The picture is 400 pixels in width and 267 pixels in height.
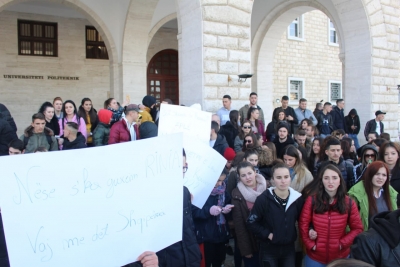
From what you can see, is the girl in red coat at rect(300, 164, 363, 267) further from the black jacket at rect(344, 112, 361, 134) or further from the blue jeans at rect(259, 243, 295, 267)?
the black jacket at rect(344, 112, 361, 134)

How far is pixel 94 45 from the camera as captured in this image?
1445 cm

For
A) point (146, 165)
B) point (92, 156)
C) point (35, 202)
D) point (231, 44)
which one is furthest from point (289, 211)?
point (231, 44)

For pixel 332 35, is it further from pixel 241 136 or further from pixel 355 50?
pixel 241 136

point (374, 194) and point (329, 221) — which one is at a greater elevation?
point (374, 194)

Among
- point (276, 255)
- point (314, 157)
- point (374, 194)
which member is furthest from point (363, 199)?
point (314, 157)

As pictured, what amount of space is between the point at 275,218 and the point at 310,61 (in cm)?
1825

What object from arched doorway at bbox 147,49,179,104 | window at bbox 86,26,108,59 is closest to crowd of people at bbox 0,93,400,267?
window at bbox 86,26,108,59

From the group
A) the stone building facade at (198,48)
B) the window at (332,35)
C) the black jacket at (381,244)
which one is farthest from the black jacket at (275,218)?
the window at (332,35)

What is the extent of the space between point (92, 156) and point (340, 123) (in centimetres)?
945

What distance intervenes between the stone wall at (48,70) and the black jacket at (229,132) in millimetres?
8815

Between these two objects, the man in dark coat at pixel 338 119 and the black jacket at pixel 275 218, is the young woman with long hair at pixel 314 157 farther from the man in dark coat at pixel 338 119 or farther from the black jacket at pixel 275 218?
the man in dark coat at pixel 338 119

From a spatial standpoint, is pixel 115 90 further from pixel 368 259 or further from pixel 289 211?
pixel 368 259

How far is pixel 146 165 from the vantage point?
87.9 inches

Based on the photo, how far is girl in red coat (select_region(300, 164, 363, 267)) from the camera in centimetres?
338
